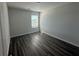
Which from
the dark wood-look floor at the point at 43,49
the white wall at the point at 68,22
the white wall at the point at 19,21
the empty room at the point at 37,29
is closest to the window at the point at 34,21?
the empty room at the point at 37,29

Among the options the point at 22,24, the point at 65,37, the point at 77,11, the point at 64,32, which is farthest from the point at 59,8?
the point at 22,24

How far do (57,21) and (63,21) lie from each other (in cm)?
54

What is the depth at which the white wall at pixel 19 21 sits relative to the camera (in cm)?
442

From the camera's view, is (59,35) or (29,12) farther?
(29,12)

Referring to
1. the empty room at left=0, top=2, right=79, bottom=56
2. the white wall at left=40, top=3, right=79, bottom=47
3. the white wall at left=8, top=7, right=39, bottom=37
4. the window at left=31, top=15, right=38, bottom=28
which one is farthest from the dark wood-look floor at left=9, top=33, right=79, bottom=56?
the window at left=31, top=15, right=38, bottom=28

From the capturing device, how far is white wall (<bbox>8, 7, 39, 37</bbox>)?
442 centimetres

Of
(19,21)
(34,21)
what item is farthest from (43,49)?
(34,21)

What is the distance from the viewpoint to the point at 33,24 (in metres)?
6.14

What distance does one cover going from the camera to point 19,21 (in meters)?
4.89

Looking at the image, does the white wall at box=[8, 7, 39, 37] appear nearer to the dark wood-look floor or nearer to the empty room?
the empty room

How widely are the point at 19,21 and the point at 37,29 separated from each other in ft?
7.62

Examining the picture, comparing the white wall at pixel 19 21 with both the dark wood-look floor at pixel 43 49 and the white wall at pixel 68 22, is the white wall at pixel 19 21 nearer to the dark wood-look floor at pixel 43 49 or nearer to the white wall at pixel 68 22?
the dark wood-look floor at pixel 43 49

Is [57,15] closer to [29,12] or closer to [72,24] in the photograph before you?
[72,24]

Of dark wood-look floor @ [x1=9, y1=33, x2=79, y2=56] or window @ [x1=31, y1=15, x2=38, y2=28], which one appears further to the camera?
window @ [x1=31, y1=15, x2=38, y2=28]
